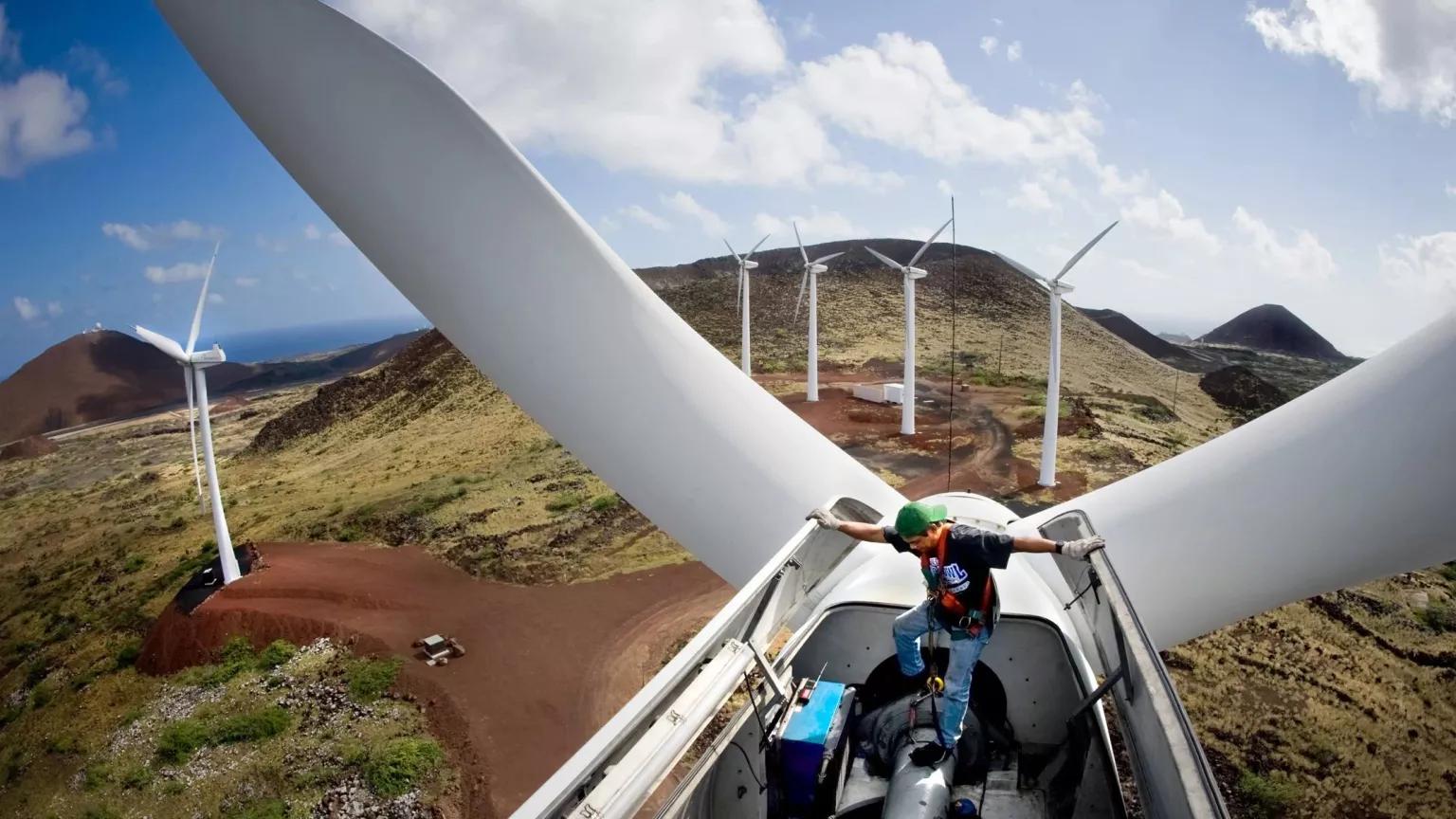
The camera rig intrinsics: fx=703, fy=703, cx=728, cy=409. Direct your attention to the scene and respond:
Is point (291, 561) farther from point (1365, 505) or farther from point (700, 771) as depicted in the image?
point (1365, 505)

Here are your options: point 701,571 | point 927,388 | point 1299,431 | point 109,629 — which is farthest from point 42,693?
point 927,388

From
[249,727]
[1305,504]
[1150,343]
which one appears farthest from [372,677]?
[1150,343]

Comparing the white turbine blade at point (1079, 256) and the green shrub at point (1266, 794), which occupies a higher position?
the white turbine blade at point (1079, 256)

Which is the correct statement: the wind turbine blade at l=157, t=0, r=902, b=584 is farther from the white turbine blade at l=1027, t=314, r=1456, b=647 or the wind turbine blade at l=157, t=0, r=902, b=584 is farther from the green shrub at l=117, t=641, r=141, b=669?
the green shrub at l=117, t=641, r=141, b=669

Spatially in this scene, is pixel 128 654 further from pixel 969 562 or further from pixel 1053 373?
pixel 1053 373

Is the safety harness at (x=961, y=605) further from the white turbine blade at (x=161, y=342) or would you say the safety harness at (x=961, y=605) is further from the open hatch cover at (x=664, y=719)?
the white turbine blade at (x=161, y=342)

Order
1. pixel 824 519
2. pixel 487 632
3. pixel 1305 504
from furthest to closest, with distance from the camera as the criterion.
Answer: pixel 487 632 → pixel 1305 504 → pixel 824 519

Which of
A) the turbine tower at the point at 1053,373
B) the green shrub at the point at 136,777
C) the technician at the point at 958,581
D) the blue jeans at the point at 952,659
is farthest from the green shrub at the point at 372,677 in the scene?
the turbine tower at the point at 1053,373
